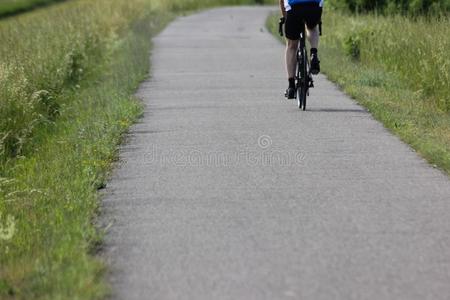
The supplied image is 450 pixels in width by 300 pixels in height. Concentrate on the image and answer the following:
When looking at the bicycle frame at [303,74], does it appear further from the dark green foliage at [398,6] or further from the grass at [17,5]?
the grass at [17,5]

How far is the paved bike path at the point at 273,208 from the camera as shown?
5910mm

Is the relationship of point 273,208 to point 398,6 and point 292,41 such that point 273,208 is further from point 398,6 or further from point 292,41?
point 398,6

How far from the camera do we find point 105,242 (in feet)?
22.3

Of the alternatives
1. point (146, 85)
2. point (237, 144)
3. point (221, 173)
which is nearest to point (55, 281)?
point (221, 173)

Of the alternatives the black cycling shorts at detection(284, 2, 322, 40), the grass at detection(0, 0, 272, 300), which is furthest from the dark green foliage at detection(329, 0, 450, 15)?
the black cycling shorts at detection(284, 2, 322, 40)

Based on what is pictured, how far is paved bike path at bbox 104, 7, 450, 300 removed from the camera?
19.4ft

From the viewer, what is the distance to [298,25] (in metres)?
12.8

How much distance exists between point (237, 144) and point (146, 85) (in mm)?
6584

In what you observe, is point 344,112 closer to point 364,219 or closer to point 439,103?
point 439,103

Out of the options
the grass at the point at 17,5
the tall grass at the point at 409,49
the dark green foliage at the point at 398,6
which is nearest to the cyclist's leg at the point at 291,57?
the tall grass at the point at 409,49

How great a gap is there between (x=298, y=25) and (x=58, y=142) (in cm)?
317

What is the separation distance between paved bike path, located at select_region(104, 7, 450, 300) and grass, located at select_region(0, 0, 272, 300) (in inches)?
8.8

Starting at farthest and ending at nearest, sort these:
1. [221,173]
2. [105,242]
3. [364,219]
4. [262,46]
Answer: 1. [262,46]
2. [221,173]
3. [364,219]
4. [105,242]

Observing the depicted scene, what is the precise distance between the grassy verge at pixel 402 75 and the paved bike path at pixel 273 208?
0.26m
